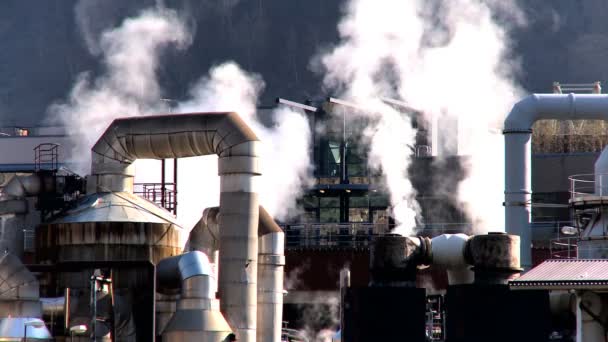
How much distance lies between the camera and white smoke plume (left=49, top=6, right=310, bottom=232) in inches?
2499

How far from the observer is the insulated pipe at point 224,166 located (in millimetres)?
46938

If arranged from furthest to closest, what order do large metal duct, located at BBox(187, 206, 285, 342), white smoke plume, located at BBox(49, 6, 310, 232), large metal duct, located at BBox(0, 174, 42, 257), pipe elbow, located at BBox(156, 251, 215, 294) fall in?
white smoke plume, located at BBox(49, 6, 310, 232) → large metal duct, located at BBox(0, 174, 42, 257) → large metal duct, located at BBox(187, 206, 285, 342) → pipe elbow, located at BBox(156, 251, 215, 294)

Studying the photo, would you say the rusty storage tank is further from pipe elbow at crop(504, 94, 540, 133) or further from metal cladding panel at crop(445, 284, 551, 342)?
pipe elbow at crop(504, 94, 540, 133)

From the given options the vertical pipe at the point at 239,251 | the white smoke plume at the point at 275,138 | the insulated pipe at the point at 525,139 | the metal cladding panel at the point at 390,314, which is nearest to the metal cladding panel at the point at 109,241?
the vertical pipe at the point at 239,251

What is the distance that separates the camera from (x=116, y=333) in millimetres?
44875

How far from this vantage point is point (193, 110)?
68.5 m

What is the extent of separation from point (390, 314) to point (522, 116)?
9.90 meters

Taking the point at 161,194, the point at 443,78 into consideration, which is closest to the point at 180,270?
the point at 161,194

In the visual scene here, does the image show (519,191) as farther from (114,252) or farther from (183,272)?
(114,252)

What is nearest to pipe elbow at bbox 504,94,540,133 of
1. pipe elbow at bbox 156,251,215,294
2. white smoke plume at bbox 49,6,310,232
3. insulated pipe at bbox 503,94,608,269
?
insulated pipe at bbox 503,94,608,269

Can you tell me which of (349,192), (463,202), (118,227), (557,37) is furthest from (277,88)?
(118,227)

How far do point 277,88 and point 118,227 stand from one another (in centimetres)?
6288

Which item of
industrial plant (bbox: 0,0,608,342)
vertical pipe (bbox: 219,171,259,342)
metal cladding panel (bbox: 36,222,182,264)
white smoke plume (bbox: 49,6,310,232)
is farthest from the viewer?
white smoke plume (bbox: 49,6,310,232)

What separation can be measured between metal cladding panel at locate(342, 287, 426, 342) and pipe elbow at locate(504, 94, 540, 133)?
8.10 meters
